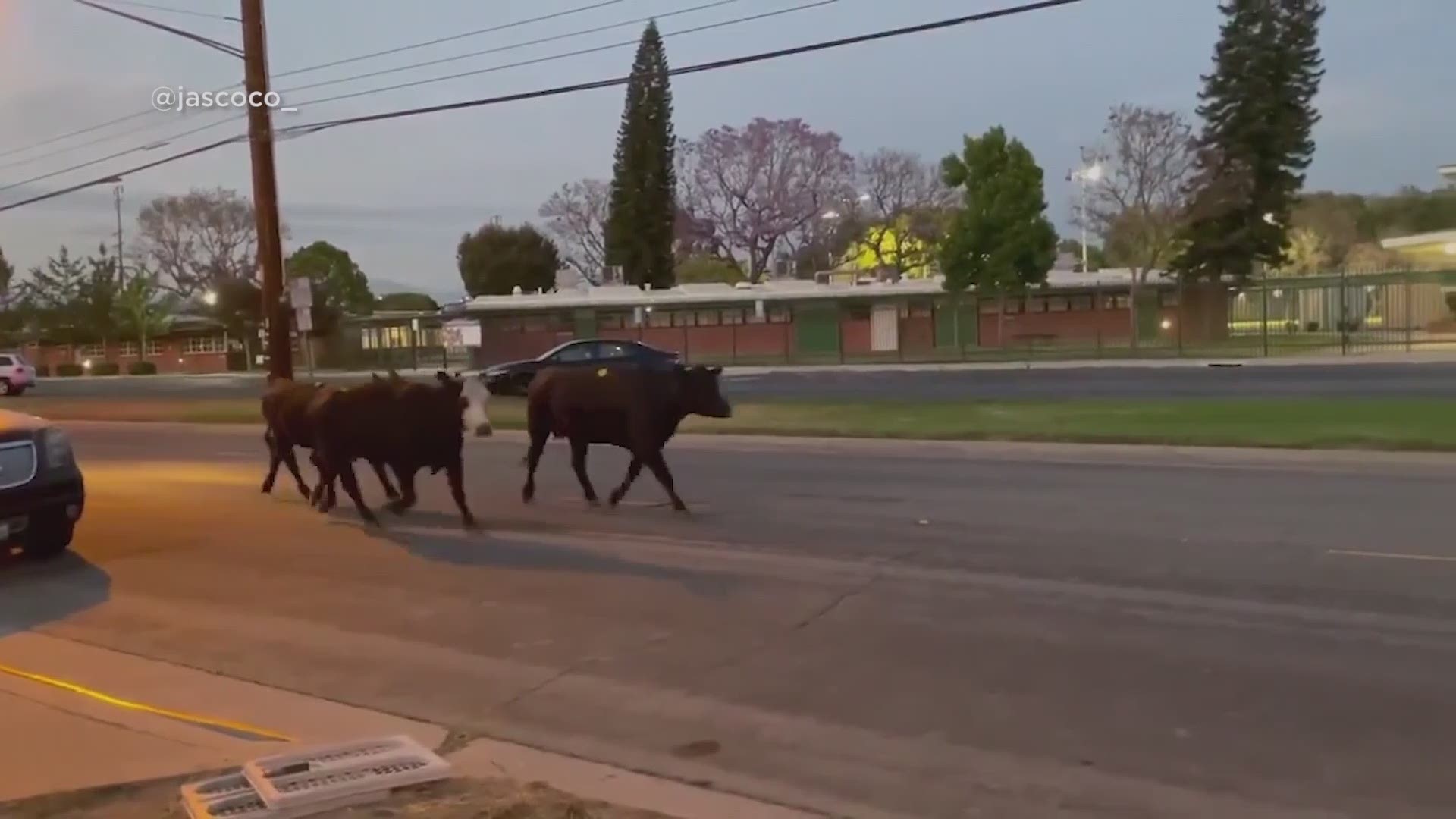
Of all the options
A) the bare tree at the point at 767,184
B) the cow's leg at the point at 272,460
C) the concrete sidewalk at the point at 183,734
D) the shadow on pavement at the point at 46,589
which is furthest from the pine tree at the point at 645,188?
the concrete sidewalk at the point at 183,734

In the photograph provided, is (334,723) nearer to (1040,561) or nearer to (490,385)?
(1040,561)

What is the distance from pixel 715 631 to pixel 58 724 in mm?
3733

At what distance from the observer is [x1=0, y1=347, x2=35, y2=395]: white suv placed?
5278cm

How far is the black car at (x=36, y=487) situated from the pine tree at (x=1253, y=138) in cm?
4921

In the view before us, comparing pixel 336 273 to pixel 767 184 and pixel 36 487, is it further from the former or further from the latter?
pixel 36 487

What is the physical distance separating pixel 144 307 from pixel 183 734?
293ft

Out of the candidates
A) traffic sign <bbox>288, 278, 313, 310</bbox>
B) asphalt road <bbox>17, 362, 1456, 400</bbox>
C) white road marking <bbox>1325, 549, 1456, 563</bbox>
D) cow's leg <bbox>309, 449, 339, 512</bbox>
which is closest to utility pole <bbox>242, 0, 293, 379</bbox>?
traffic sign <bbox>288, 278, 313, 310</bbox>

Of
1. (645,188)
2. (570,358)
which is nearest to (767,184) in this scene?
(645,188)

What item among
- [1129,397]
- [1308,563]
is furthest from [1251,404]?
[1308,563]

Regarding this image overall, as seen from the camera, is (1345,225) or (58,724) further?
(1345,225)

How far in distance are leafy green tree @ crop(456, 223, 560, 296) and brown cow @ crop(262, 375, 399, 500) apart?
2674 inches

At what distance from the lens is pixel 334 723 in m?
6.98

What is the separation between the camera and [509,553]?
11742 millimetres

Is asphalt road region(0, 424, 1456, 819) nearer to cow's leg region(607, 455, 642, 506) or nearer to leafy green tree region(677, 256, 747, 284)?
cow's leg region(607, 455, 642, 506)
